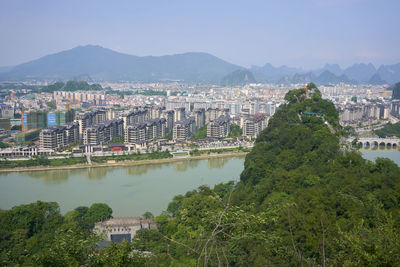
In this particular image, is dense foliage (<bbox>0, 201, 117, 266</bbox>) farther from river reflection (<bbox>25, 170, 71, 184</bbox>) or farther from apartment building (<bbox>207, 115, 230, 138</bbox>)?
apartment building (<bbox>207, 115, 230, 138</bbox>)

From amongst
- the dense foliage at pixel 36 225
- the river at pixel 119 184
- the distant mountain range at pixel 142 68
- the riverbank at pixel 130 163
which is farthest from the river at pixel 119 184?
the distant mountain range at pixel 142 68

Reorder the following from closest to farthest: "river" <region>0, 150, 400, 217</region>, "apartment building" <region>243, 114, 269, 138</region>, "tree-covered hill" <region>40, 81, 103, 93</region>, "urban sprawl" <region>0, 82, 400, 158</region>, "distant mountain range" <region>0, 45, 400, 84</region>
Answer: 1. "river" <region>0, 150, 400, 217</region>
2. "urban sprawl" <region>0, 82, 400, 158</region>
3. "apartment building" <region>243, 114, 269, 138</region>
4. "tree-covered hill" <region>40, 81, 103, 93</region>
5. "distant mountain range" <region>0, 45, 400, 84</region>

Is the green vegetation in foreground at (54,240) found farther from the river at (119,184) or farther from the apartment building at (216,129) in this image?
the apartment building at (216,129)

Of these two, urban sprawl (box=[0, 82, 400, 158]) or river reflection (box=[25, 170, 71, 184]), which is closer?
river reflection (box=[25, 170, 71, 184])

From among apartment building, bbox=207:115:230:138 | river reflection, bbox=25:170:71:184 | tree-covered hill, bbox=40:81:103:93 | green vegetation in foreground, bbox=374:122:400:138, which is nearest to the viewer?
river reflection, bbox=25:170:71:184

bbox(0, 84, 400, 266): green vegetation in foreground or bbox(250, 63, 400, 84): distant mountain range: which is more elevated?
bbox(250, 63, 400, 84): distant mountain range

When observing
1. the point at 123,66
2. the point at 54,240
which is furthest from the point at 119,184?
the point at 123,66

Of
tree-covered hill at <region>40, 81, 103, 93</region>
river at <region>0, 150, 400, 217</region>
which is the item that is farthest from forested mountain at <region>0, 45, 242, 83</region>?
river at <region>0, 150, 400, 217</region>
